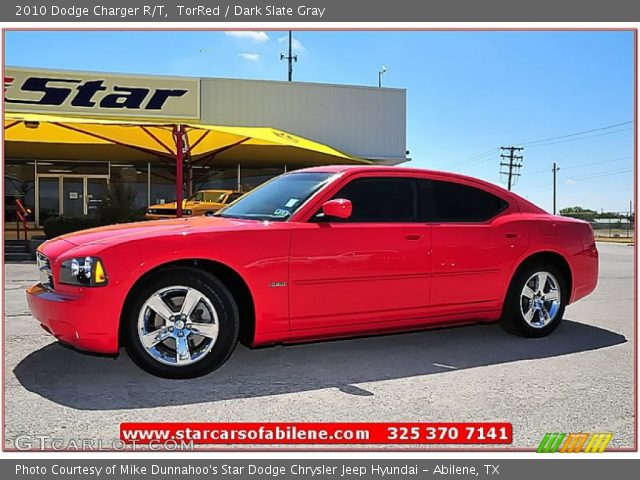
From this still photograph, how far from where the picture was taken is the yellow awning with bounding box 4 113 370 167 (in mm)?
14086

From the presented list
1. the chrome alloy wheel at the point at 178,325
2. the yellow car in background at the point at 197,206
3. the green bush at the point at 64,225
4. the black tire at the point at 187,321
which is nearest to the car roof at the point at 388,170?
the black tire at the point at 187,321

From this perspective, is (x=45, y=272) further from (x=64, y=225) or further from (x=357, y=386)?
(x=64, y=225)

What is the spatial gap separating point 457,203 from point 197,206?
446 inches

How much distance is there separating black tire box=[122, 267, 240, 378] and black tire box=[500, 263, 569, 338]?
8.61 ft

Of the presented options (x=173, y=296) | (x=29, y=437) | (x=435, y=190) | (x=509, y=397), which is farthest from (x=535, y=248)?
(x=29, y=437)

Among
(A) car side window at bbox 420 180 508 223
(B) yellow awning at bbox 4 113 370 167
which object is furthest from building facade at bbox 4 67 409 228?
(A) car side window at bbox 420 180 508 223

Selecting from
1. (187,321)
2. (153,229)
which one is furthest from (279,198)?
(187,321)

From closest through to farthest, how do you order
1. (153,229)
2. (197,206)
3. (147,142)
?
1. (153,229)
2. (197,206)
3. (147,142)

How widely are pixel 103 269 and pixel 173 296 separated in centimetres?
49

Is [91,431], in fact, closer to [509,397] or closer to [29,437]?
[29,437]
